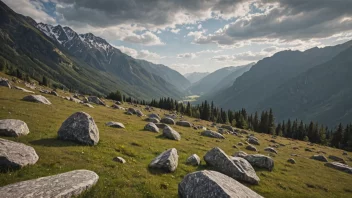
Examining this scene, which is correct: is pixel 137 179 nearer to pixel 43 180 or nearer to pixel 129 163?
pixel 129 163

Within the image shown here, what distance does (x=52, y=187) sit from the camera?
1277cm

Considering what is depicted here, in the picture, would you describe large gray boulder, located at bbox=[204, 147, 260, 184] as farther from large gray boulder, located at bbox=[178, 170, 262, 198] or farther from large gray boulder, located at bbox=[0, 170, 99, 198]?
large gray boulder, located at bbox=[0, 170, 99, 198]

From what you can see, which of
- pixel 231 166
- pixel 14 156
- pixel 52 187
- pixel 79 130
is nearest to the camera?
pixel 52 187

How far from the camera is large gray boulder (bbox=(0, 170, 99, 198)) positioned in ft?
38.7

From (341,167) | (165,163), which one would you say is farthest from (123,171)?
(341,167)

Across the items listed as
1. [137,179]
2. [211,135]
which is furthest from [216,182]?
[211,135]

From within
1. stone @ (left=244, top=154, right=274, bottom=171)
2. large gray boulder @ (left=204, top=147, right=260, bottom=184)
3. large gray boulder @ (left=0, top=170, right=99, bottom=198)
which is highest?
large gray boulder @ (left=0, top=170, right=99, bottom=198)

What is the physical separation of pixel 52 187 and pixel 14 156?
209 inches

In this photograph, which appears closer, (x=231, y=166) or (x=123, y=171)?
(x=123, y=171)

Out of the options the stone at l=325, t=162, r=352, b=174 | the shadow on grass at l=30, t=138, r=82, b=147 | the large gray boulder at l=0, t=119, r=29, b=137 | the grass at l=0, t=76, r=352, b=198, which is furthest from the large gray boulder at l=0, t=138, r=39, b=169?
the stone at l=325, t=162, r=352, b=174

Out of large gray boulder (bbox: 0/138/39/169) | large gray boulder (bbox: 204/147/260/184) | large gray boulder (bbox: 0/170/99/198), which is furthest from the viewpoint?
large gray boulder (bbox: 204/147/260/184)

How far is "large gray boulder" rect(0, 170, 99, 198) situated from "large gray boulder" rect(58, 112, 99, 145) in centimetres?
904

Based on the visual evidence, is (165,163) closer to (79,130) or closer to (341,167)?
(79,130)

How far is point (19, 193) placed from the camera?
11656 millimetres
